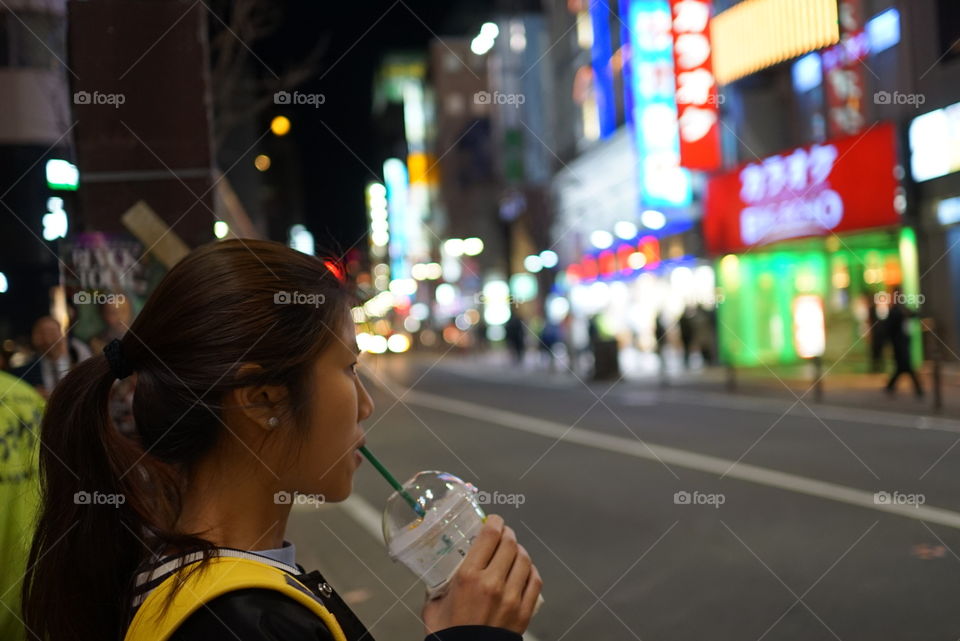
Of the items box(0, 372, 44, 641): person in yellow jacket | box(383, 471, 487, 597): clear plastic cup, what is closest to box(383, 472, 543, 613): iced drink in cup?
box(383, 471, 487, 597): clear plastic cup

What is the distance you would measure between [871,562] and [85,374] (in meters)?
5.75

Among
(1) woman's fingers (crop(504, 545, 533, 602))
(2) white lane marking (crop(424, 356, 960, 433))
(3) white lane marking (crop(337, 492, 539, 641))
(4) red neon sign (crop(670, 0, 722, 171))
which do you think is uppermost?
(4) red neon sign (crop(670, 0, 722, 171))

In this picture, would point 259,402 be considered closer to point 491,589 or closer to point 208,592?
point 208,592

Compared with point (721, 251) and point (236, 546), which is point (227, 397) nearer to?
point (236, 546)

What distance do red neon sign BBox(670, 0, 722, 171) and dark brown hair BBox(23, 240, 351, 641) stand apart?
2578cm

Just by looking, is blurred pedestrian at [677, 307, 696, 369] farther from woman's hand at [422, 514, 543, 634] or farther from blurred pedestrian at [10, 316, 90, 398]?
woman's hand at [422, 514, 543, 634]

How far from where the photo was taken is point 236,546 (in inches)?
59.8

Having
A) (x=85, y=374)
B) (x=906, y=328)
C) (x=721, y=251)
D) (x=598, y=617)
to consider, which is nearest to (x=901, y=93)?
(x=906, y=328)

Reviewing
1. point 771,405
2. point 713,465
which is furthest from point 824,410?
point 713,465

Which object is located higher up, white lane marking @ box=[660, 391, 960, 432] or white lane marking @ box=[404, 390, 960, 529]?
white lane marking @ box=[404, 390, 960, 529]

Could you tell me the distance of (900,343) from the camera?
613 inches

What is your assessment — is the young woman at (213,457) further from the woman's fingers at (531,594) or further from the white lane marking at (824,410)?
the white lane marking at (824,410)

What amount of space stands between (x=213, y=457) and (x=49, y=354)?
4.87 metres

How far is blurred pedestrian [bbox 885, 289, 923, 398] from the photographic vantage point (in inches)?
605
